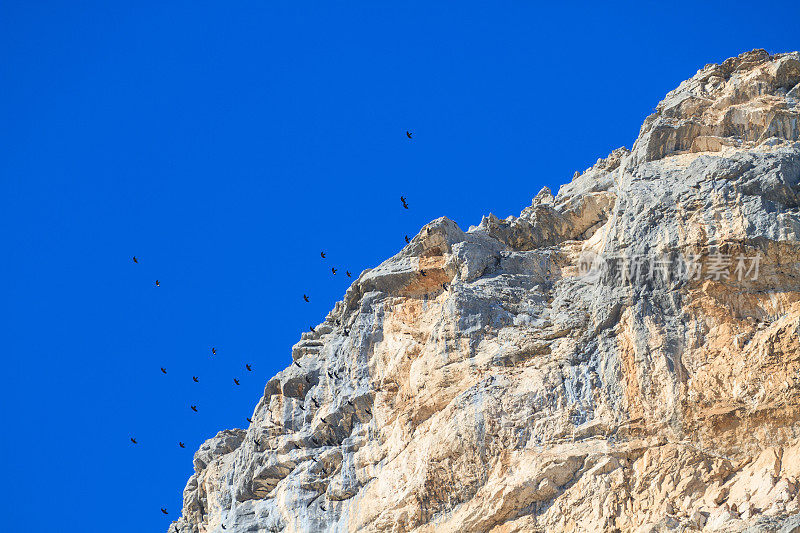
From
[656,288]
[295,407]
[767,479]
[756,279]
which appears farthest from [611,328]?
[295,407]

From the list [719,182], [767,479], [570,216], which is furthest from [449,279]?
[767,479]

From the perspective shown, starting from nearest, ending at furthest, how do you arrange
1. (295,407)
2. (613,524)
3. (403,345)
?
(613,524) < (403,345) < (295,407)

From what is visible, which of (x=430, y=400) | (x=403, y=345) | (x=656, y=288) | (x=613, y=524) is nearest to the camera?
(x=613, y=524)

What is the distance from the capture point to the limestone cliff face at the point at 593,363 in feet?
120

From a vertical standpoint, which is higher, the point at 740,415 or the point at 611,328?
the point at 611,328

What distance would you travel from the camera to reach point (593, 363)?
40.4 metres

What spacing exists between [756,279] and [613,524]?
400 inches

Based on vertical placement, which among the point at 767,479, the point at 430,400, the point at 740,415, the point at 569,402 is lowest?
the point at 767,479

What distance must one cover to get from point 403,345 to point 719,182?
15.3m

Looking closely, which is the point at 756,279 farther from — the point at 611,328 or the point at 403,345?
the point at 403,345

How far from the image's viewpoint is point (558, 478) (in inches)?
1524

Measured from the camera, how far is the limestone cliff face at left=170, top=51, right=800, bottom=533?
36.6m

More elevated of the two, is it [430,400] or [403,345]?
[403,345]

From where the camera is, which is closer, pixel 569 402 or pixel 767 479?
pixel 767 479
